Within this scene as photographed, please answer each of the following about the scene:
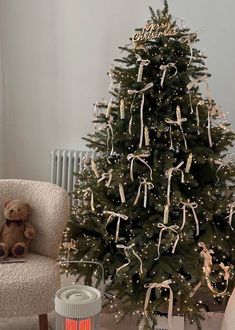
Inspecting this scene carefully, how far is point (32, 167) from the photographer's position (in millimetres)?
3885

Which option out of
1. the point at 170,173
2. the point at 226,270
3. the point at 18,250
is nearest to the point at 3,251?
the point at 18,250

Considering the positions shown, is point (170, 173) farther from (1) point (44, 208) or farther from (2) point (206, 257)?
(1) point (44, 208)

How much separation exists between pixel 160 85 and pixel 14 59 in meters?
1.82

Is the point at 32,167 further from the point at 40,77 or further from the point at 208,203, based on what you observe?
the point at 208,203

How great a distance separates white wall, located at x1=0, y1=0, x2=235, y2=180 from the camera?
3.29m

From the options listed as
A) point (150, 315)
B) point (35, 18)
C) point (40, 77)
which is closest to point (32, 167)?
point (40, 77)

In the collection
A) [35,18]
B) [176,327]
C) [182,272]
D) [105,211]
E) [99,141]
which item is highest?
[35,18]

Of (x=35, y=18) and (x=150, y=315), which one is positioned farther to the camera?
(x=35, y=18)

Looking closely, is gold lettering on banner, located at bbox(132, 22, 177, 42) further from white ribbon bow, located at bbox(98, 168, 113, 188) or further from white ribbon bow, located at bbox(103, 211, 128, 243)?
white ribbon bow, located at bbox(103, 211, 128, 243)

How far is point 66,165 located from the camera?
3.64m

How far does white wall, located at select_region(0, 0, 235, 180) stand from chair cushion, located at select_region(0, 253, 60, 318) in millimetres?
1513

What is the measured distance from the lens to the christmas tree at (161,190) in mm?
2230

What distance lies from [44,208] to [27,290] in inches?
18.5

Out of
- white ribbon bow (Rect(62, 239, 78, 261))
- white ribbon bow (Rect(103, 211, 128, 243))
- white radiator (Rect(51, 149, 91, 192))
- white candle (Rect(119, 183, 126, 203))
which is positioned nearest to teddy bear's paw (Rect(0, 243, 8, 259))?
white ribbon bow (Rect(62, 239, 78, 261))
